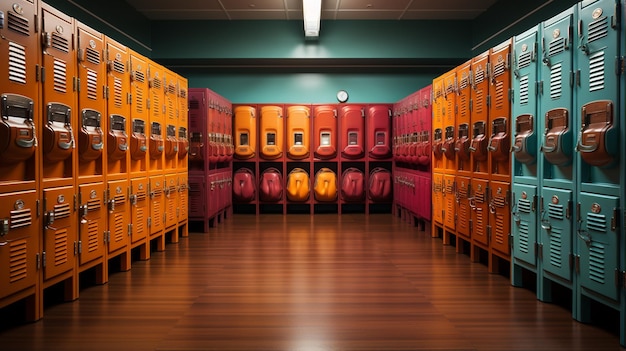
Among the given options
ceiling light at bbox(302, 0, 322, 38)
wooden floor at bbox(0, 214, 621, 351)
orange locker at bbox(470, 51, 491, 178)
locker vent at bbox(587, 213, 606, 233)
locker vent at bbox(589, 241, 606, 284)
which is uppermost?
ceiling light at bbox(302, 0, 322, 38)

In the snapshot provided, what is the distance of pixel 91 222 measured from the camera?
4223mm

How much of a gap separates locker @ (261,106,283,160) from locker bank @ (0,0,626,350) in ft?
3.15

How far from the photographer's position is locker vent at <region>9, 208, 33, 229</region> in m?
3.16

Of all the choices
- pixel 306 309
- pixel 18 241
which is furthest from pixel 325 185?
pixel 18 241

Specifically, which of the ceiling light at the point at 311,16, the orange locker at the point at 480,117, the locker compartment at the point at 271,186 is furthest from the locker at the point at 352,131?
the orange locker at the point at 480,117

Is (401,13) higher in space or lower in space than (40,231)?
higher

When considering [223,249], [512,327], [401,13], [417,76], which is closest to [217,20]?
[401,13]

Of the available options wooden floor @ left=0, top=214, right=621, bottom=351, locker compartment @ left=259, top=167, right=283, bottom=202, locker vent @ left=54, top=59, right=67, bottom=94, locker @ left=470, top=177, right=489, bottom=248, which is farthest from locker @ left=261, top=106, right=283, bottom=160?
locker vent @ left=54, top=59, right=67, bottom=94

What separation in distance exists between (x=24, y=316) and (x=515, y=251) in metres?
3.73

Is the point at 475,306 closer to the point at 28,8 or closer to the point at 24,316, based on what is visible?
the point at 24,316

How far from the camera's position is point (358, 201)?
1020cm

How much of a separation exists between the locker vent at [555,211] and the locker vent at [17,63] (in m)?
3.60

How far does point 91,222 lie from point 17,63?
1467 mm

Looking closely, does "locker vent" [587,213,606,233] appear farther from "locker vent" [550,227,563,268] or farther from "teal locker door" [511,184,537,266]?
"teal locker door" [511,184,537,266]
